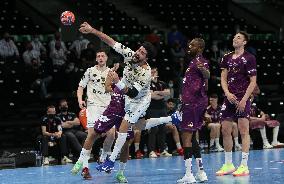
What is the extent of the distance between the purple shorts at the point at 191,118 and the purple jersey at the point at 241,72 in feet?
3.46

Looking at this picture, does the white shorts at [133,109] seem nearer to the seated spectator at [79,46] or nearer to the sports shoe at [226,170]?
the sports shoe at [226,170]

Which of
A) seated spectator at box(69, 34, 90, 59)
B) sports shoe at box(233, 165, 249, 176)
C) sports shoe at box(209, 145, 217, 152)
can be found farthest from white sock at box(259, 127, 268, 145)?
sports shoe at box(233, 165, 249, 176)

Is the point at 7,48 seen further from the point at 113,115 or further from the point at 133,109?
the point at 133,109

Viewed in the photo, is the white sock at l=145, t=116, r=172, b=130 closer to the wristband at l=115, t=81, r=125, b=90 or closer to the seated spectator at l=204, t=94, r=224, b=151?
the wristband at l=115, t=81, r=125, b=90

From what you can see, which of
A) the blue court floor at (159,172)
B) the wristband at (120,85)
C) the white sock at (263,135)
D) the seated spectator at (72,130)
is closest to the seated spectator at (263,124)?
the white sock at (263,135)

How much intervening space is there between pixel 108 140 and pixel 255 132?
804 cm

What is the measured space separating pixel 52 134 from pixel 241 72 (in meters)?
6.54

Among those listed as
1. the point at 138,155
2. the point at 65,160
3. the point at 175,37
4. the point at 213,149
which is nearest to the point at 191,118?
the point at 65,160

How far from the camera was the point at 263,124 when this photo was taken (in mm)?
19578

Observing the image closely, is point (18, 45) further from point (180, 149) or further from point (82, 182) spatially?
point (82, 182)

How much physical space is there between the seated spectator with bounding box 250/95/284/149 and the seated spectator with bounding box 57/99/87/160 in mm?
4842

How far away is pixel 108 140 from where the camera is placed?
13.2 m

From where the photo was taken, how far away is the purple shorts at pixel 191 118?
37.1 ft

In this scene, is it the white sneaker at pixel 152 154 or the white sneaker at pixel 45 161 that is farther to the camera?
the white sneaker at pixel 152 154
